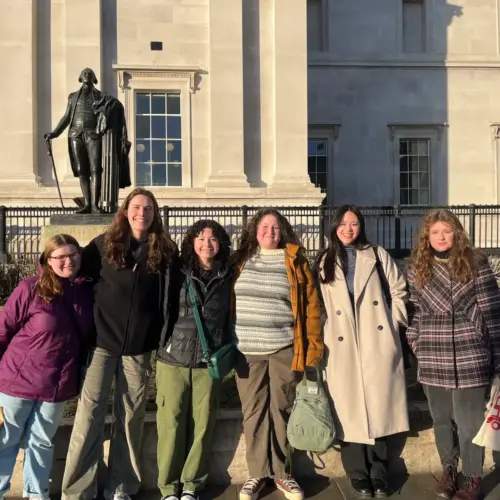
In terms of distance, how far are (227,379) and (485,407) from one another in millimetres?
2408

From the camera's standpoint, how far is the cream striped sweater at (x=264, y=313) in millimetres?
4020

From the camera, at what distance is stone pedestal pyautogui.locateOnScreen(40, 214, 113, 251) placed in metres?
7.03

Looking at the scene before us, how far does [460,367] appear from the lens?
388cm

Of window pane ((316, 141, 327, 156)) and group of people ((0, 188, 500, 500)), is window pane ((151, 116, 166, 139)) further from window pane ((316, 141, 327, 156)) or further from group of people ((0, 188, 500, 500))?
group of people ((0, 188, 500, 500))

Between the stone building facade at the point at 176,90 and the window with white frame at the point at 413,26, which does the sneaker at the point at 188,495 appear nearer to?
the stone building facade at the point at 176,90

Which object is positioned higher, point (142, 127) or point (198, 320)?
point (142, 127)

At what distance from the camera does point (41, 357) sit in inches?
147

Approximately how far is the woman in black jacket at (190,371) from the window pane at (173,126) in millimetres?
13096

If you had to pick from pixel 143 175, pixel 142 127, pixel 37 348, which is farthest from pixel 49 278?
pixel 142 127

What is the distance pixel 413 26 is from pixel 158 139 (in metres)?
11.1

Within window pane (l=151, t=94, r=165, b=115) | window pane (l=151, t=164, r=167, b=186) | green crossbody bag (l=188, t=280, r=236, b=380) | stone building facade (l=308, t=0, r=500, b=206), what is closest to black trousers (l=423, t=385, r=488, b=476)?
green crossbody bag (l=188, t=280, r=236, b=380)

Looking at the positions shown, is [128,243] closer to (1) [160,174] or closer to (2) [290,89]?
(1) [160,174]

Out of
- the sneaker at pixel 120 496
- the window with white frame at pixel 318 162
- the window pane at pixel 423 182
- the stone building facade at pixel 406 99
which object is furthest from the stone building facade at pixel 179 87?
the sneaker at pixel 120 496

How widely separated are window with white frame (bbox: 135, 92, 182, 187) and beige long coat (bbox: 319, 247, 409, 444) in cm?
1300
